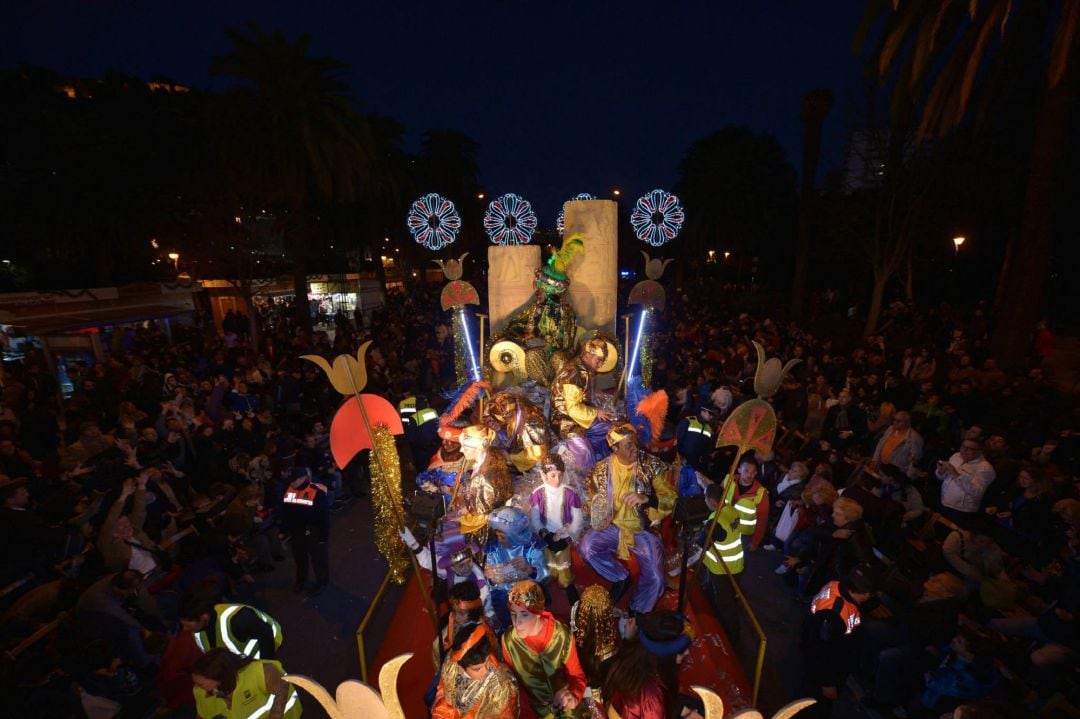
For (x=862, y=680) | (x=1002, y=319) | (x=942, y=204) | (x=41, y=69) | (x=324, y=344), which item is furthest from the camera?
(x=41, y=69)

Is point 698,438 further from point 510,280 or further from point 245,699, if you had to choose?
point 245,699

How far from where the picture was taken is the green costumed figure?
793 centimetres

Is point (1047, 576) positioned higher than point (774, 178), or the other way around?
point (774, 178)

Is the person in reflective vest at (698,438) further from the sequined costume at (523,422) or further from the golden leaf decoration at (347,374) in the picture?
the golden leaf decoration at (347,374)

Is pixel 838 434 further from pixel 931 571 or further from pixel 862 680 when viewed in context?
pixel 862 680

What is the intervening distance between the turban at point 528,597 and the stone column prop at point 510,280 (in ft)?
18.5

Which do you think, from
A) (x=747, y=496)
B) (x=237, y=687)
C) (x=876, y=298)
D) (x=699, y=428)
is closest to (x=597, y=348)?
(x=747, y=496)

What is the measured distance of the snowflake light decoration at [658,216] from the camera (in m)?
9.27

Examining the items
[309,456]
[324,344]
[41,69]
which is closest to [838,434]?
[309,456]

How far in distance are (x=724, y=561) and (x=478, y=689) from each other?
341 centimetres

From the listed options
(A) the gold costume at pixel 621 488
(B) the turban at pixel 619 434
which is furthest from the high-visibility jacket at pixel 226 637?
(B) the turban at pixel 619 434

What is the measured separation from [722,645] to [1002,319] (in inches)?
423

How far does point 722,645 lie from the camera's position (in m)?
5.61

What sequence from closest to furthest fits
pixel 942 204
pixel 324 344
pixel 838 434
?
pixel 838 434
pixel 324 344
pixel 942 204
